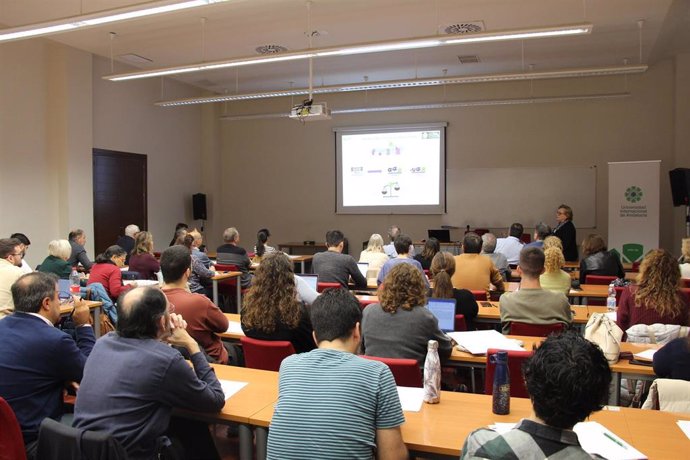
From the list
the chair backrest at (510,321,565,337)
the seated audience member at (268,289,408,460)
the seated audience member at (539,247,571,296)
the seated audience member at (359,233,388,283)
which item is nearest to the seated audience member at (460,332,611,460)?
the seated audience member at (268,289,408,460)

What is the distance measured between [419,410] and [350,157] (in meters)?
10.4

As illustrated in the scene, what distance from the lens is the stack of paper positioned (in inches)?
132

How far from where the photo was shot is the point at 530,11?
758 centimetres

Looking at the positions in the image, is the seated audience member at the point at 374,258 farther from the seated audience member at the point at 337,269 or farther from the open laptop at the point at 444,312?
the open laptop at the point at 444,312

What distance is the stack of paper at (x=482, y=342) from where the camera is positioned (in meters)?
3.36

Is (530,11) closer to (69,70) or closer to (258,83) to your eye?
(258,83)

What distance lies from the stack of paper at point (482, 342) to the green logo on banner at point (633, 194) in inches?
306

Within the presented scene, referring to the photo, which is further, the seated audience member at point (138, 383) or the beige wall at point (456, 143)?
the beige wall at point (456, 143)

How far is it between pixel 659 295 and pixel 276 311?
250cm

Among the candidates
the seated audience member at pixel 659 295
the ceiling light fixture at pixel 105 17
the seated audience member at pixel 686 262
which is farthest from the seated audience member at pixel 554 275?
the ceiling light fixture at pixel 105 17

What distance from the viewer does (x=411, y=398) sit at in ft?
8.44

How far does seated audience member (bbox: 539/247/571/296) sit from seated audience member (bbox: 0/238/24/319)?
431 cm

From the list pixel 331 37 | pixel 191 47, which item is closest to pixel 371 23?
pixel 331 37

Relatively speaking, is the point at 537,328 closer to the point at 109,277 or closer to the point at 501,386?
the point at 501,386
